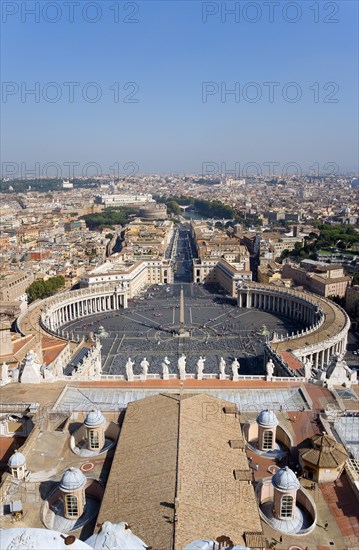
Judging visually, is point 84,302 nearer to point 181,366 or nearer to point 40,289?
point 40,289

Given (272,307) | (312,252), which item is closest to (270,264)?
(312,252)

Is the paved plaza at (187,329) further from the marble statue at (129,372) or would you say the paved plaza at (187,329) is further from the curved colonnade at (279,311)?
the marble statue at (129,372)

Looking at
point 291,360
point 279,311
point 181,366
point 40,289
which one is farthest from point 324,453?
point 40,289

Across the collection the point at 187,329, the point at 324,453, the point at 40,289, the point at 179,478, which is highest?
the point at 179,478

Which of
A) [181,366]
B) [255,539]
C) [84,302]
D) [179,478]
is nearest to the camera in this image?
[255,539]

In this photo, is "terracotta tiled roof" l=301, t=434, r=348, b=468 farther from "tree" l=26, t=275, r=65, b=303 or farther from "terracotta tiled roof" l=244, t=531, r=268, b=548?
"tree" l=26, t=275, r=65, b=303

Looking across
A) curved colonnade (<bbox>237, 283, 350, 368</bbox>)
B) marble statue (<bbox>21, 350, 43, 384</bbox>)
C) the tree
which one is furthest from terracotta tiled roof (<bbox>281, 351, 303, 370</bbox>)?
the tree

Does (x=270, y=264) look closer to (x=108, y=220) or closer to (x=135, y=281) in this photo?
(x=135, y=281)
